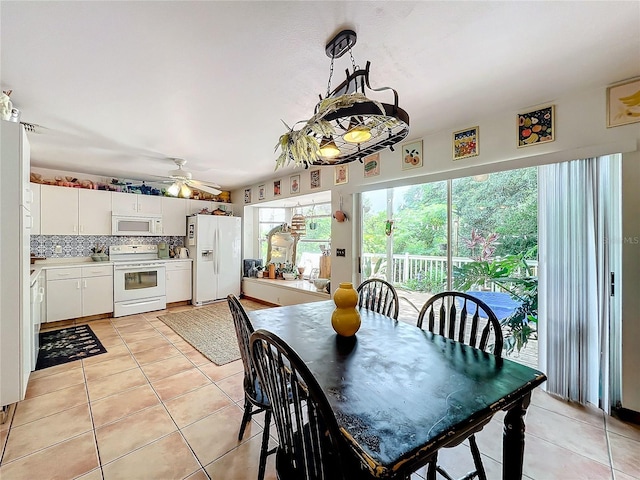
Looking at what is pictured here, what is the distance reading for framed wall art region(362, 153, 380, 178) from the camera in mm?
3426

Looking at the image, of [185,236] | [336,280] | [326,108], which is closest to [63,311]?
[185,236]

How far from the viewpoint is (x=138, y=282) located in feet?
15.4

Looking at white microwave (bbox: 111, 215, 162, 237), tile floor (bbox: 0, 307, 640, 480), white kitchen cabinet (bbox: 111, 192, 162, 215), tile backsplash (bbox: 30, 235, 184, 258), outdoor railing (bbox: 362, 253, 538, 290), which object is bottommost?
tile floor (bbox: 0, 307, 640, 480)

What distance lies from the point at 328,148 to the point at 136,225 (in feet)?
15.9

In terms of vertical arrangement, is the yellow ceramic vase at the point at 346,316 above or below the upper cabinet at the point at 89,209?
below

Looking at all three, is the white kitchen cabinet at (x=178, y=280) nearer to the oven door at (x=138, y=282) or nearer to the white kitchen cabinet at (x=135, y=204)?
the oven door at (x=138, y=282)

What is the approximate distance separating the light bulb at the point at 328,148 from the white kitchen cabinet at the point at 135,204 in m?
4.75

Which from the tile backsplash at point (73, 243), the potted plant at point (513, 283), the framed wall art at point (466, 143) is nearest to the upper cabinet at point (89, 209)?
Result: the tile backsplash at point (73, 243)

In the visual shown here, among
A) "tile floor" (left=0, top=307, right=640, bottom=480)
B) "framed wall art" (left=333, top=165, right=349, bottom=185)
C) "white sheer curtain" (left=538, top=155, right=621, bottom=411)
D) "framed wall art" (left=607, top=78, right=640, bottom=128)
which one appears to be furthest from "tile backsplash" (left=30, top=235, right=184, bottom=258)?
"framed wall art" (left=607, top=78, right=640, bottom=128)

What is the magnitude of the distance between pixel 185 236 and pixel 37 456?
14.5ft

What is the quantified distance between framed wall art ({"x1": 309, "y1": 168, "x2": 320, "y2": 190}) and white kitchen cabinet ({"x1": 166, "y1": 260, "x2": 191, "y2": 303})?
297cm

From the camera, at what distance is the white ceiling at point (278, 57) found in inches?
53.6

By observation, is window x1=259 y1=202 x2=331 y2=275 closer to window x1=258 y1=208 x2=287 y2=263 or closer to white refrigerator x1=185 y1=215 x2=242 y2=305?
window x1=258 y1=208 x2=287 y2=263

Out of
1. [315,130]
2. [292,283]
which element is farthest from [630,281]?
[292,283]
